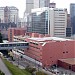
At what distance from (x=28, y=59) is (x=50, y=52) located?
3.81 m

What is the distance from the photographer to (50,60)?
21922mm

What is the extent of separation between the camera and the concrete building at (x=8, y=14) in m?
68.2

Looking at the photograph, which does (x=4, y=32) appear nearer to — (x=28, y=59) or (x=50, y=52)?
(x=28, y=59)

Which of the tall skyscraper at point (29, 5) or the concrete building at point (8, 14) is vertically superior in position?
the tall skyscraper at point (29, 5)

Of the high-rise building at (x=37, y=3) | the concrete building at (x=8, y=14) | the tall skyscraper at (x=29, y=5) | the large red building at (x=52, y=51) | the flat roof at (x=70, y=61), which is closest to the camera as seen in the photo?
the flat roof at (x=70, y=61)

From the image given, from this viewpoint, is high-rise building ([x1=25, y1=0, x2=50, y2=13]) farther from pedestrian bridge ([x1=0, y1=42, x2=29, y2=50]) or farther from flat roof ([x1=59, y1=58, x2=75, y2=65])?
flat roof ([x1=59, y1=58, x2=75, y2=65])

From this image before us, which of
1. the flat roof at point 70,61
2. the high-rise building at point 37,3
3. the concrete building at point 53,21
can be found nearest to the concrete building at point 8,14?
the high-rise building at point 37,3

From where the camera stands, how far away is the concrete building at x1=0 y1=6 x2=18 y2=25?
224ft

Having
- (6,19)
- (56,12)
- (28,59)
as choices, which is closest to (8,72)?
(28,59)

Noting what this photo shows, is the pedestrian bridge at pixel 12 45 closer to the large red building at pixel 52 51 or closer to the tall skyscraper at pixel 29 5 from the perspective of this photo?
the large red building at pixel 52 51

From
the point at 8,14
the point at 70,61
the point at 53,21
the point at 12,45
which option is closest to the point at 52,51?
the point at 70,61

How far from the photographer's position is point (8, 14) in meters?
69.6

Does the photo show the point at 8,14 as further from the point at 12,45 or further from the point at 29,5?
the point at 12,45

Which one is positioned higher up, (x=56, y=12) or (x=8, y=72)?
(x=56, y=12)
